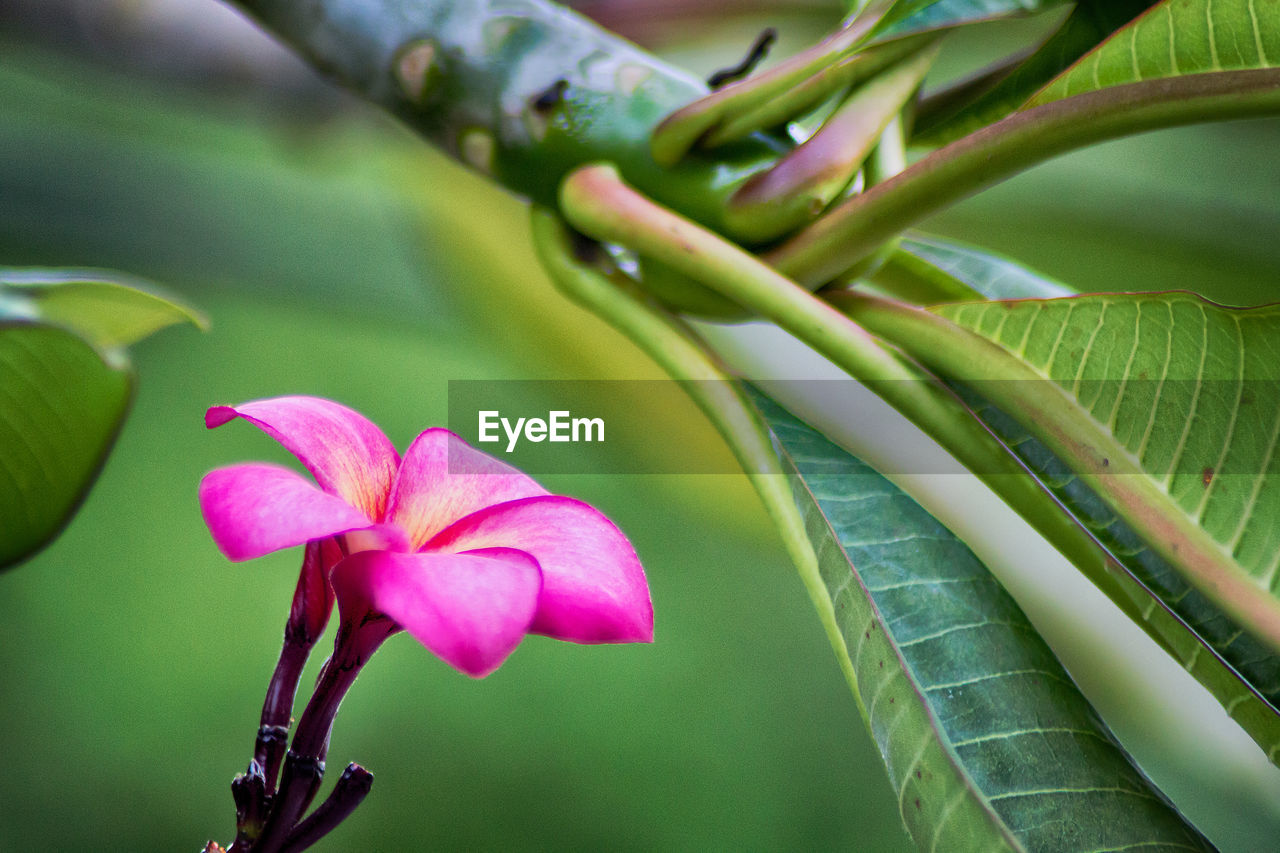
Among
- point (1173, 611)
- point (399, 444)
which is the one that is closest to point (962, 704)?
point (1173, 611)

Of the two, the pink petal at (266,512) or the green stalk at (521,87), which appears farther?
the green stalk at (521,87)

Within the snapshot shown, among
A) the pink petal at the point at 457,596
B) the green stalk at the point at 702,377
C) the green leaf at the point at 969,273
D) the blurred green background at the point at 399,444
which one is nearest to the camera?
the pink petal at the point at 457,596

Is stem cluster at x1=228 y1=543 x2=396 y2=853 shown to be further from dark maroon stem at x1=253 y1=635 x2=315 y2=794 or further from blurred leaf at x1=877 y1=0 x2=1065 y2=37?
blurred leaf at x1=877 y1=0 x2=1065 y2=37

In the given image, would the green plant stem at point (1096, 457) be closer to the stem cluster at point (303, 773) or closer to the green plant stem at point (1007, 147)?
the green plant stem at point (1007, 147)

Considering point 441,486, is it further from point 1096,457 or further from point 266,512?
point 1096,457

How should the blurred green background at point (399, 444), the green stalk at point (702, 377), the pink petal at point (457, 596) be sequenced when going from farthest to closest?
the blurred green background at point (399, 444) → the green stalk at point (702, 377) → the pink petal at point (457, 596)

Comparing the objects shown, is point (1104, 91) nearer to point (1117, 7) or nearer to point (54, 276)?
point (1117, 7)

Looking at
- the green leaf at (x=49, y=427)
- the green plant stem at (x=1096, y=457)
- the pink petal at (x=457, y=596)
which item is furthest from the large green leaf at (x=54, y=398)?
the green plant stem at (x=1096, y=457)

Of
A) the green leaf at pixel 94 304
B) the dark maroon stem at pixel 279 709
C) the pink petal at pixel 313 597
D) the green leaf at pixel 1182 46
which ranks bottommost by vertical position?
the dark maroon stem at pixel 279 709
